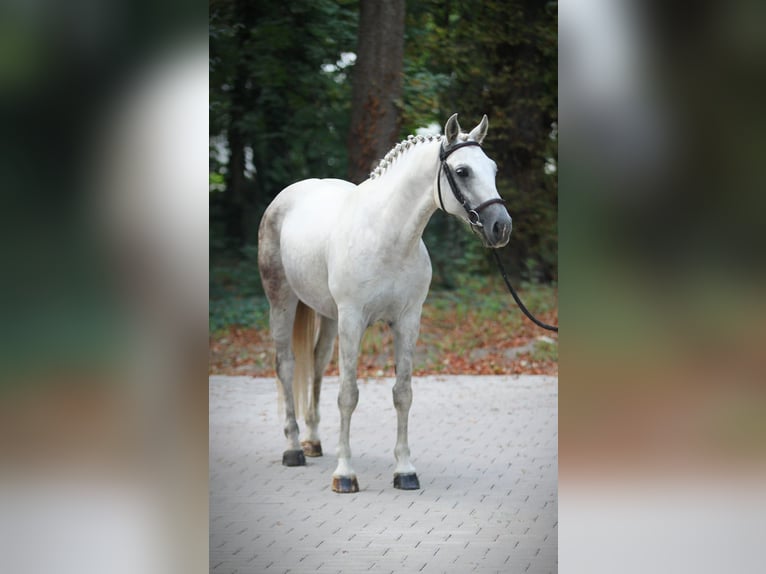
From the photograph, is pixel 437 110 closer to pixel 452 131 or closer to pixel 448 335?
pixel 448 335

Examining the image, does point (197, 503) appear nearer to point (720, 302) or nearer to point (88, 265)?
point (88, 265)

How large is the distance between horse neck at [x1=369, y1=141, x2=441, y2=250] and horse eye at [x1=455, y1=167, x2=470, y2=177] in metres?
0.26

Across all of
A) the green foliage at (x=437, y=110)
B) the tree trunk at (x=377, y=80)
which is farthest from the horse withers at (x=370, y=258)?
the green foliage at (x=437, y=110)

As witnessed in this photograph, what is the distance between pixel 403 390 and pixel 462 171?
4.34ft

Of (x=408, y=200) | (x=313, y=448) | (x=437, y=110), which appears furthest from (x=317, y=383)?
(x=437, y=110)

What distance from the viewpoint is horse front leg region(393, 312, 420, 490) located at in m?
5.35

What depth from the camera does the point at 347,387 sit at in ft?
17.4

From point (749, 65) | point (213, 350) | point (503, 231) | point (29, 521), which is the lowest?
point (213, 350)

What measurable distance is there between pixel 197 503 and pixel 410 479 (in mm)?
2617

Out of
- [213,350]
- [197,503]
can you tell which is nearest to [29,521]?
[197,503]

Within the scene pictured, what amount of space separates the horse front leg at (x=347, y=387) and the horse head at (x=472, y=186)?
2.75 ft

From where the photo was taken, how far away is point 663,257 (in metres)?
2.85

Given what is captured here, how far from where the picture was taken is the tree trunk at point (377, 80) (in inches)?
376

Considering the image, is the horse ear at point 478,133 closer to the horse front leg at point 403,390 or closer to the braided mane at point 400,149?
the braided mane at point 400,149
